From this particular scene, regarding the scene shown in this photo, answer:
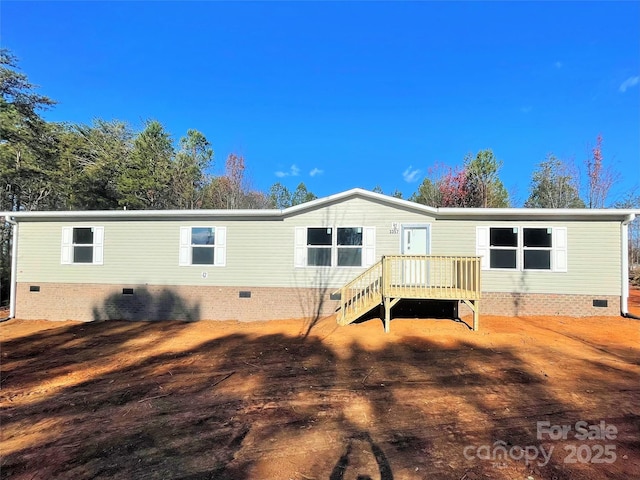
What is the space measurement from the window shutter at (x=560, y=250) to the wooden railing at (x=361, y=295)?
Answer: 4.87 meters

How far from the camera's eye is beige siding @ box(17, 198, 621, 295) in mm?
9031

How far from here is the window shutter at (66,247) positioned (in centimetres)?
1049

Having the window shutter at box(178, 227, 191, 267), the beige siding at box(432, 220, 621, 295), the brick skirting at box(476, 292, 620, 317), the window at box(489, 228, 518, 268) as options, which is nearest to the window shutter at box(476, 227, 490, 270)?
the window at box(489, 228, 518, 268)

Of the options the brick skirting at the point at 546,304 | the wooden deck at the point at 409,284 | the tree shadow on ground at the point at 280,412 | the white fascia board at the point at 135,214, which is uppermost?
the white fascia board at the point at 135,214

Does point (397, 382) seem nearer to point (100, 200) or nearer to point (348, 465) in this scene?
point (348, 465)

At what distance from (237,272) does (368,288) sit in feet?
13.1

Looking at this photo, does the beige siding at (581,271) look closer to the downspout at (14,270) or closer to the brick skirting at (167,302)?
the brick skirting at (167,302)

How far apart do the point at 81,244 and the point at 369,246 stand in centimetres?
917

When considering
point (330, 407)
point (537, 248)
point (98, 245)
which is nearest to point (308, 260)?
point (330, 407)

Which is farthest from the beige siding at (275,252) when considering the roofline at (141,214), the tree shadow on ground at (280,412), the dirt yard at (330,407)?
the tree shadow on ground at (280,412)

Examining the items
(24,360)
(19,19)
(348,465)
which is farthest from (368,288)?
(19,19)

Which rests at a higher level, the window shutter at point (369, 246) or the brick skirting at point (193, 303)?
the window shutter at point (369, 246)

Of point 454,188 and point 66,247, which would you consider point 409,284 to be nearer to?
point 66,247

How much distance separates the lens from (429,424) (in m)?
3.55
